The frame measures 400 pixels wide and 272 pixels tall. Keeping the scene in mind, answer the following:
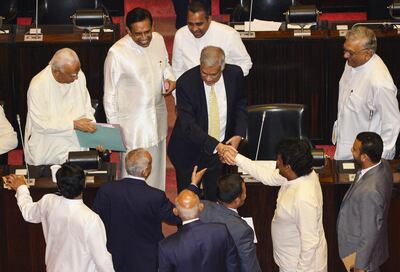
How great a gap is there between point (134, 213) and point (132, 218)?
0.12 feet

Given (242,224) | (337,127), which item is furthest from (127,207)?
(337,127)

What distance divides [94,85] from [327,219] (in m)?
2.71

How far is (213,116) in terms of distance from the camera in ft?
23.7

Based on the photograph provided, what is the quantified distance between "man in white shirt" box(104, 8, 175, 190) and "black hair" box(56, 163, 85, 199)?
1.58 meters

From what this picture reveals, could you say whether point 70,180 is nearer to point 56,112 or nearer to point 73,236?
point 73,236

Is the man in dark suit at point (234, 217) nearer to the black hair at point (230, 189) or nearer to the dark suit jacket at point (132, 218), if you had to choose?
the black hair at point (230, 189)

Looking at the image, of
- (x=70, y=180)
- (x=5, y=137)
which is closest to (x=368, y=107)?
(x=70, y=180)

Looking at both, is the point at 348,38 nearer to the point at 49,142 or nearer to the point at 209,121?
the point at 209,121

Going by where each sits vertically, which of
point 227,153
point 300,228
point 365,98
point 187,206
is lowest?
point 300,228

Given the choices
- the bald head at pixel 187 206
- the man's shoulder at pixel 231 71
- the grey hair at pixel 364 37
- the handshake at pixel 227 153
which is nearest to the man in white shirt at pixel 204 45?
the man's shoulder at pixel 231 71

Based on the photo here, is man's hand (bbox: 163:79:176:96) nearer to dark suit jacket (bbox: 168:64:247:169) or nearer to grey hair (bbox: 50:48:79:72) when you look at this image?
dark suit jacket (bbox: 168:64:247:169)

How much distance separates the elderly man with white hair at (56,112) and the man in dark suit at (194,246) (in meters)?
1.79

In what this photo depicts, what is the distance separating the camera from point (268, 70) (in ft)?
29.8

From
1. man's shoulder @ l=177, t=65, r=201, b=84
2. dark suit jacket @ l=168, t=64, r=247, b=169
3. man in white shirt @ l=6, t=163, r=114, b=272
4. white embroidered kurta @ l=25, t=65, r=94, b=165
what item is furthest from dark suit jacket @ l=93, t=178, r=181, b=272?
white embroidered kurta @ l=25, t=65, r=94, b=165
